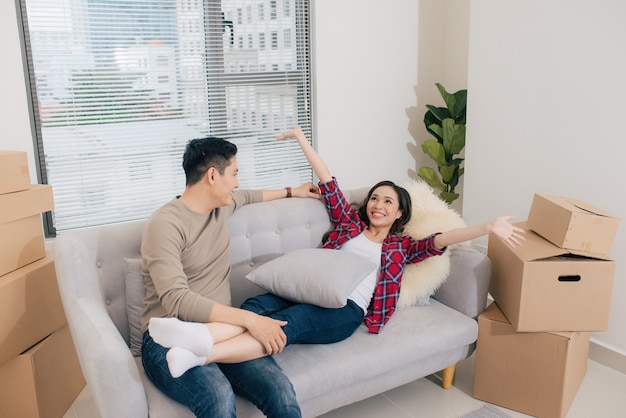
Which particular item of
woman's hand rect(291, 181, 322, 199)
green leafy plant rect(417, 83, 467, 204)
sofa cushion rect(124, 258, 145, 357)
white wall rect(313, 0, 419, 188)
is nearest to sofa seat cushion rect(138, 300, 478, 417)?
sofa cushion rect(124, 258, 145, 357)

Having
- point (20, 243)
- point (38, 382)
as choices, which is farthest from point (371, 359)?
point (20, 243)

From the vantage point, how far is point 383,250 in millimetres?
2344

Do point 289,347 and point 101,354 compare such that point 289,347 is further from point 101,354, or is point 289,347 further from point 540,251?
point 540,251

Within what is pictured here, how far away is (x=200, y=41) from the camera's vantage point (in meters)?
Answer: 3.18

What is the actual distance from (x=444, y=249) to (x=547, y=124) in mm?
965

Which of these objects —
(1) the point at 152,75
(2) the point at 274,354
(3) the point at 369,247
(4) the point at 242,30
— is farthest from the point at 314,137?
(2) the point at 274,354

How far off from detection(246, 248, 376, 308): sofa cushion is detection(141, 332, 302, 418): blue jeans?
1.02ft

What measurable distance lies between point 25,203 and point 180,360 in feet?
3.20

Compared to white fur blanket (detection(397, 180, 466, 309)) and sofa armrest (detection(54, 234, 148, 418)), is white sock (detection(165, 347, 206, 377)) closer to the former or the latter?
sofa armrest (detection(54, 234, 148, 418))

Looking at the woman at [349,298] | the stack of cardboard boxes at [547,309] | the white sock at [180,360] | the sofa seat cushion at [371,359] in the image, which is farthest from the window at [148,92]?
the stack of cardboard boxes at [547,309]

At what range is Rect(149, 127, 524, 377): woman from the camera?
168cm

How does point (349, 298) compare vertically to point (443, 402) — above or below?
above

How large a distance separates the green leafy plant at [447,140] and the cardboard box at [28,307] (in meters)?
2.30

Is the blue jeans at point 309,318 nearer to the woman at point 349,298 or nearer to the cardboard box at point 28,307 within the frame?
the woman at point 349,298
